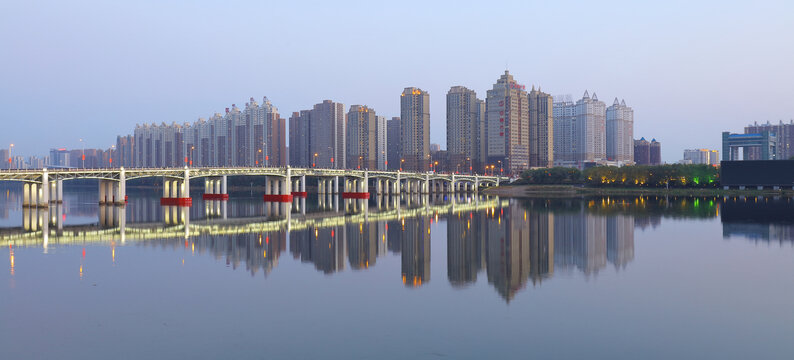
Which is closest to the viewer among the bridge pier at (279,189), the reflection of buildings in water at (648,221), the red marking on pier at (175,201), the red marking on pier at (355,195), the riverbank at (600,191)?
the reflection of buildings in water at (648,221)

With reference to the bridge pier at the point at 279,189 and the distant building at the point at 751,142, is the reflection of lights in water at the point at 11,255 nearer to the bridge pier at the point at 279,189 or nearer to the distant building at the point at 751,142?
the bridge pier at the point at 279,189

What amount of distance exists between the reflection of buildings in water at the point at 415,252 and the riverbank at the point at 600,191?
251 ft

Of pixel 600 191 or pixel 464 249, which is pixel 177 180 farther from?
pixel 600 191

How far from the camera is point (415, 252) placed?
1355 inches

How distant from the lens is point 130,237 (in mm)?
41875

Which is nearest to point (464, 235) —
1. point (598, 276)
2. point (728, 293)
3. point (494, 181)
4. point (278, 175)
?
point (598, 276)

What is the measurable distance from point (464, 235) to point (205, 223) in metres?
23.6

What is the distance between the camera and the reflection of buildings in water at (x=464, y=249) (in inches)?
1036

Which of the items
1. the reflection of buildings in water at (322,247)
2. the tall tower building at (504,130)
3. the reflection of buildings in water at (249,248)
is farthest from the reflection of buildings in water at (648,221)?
the tall tower building at (504,130)

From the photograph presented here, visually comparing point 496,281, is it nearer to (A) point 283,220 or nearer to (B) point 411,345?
(B) point 411,345

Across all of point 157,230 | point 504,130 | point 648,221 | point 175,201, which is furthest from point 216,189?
point 504,130

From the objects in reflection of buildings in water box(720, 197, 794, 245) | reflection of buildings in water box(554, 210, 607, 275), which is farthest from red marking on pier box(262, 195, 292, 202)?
reflection of buildings in water box(720, 197, 794, 245)

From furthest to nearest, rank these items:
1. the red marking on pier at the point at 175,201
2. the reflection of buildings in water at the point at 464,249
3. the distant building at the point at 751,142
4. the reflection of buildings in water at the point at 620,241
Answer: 1. the distant building at the point at 751,142
2. the red marking on pier at the point at 175,201
3. the reflection of buildings in water at the point at 620,241
4. the reflection of buildings in water at the point at 464,249

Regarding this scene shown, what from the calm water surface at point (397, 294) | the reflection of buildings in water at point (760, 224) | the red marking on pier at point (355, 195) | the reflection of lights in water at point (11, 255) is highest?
the red marking on pier at point (355, 195)
